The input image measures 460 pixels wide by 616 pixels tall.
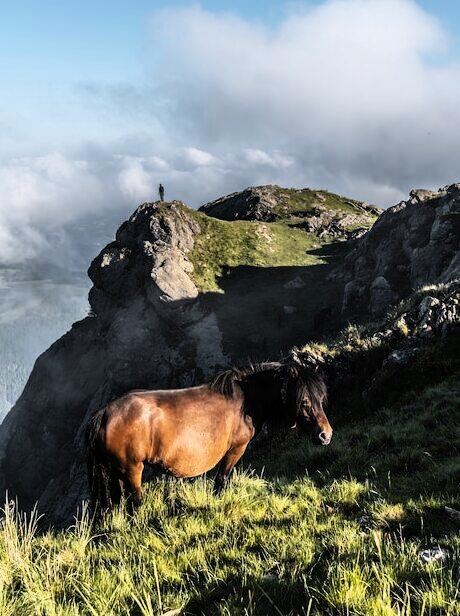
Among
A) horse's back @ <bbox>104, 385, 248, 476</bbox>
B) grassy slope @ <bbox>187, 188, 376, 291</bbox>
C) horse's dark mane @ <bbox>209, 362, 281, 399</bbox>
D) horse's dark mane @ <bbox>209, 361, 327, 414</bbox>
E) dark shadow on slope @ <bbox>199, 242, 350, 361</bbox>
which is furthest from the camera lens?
grassy slope @ <bbox>187, 188, 376, 291</bbox>

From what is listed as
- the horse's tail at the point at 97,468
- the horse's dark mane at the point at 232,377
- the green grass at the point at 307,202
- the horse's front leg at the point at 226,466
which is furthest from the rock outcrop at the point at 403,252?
the horse's tail at the point at 97,468

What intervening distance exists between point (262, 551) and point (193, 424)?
3.47 meters

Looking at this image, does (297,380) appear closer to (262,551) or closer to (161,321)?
(262,551)

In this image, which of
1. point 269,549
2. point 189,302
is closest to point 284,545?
point 269,549

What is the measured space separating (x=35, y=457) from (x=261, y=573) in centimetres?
6872

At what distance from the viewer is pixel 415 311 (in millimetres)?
20484

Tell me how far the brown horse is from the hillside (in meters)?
0.60

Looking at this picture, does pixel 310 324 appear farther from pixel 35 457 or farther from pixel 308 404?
pixel 35 457

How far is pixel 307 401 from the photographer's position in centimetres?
917

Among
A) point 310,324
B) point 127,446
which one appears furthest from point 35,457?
point 127,446

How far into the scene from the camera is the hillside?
3.96 meters

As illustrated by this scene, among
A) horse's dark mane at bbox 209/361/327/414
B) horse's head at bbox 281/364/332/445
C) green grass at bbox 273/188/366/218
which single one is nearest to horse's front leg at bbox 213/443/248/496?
horse's dark mane at bbox 209/361/327/414

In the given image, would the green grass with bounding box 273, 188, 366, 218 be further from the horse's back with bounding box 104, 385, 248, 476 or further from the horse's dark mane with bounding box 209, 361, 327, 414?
the horse's back with bounding box 104, 385, 248, 476

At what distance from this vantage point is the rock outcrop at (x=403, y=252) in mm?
40594
